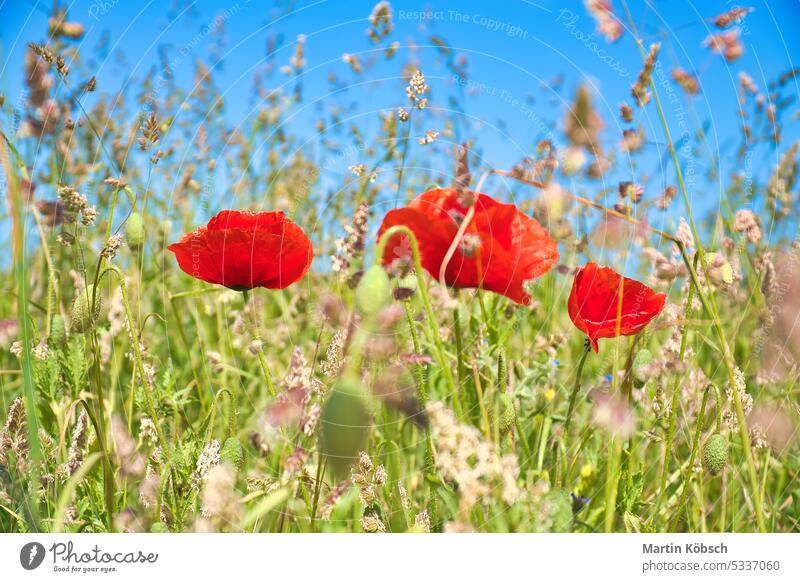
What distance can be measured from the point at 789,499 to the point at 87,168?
2.99ft

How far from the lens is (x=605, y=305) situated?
2.24 feet

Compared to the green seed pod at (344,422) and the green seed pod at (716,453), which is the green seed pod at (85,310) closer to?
the green seed pod at (344,422)

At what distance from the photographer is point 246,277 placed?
2.14ft

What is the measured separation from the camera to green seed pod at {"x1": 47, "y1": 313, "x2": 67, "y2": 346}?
79cm

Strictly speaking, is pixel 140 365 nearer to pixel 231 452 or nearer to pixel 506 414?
pixel 231 452

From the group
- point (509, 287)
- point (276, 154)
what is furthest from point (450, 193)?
point (276, 154)

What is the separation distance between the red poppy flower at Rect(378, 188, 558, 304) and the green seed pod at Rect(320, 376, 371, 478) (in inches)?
5.8

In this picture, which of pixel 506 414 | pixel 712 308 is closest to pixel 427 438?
pixel 506 414

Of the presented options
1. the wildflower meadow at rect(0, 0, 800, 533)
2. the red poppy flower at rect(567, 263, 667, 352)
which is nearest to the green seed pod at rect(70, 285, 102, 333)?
the wildflower meadow at rect(0, 0, 800, 533)

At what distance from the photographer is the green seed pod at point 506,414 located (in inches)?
27.2

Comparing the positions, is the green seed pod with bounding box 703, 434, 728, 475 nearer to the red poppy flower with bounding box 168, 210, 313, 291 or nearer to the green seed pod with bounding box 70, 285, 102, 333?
the red poppy flower with bounding box 168, 210, 313, 291

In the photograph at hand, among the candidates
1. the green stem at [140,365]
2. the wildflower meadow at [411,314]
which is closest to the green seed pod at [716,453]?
the wildflower meadow at [411,314]

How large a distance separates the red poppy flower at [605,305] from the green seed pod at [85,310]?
18.5 inches
